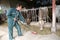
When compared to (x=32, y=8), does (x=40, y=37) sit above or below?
below

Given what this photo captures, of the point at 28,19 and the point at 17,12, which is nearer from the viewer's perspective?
the point at 17,12

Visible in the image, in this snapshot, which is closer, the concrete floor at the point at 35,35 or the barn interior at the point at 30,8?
the concrete floor at the point at 35,35

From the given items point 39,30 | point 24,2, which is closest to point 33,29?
point 39,30

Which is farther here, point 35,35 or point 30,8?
point 30,8

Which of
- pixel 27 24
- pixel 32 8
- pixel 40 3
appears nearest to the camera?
pixel 27 24

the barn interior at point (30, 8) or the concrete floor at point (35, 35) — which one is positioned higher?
the barn interior at point (30, 8)

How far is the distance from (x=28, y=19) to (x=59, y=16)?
155cm

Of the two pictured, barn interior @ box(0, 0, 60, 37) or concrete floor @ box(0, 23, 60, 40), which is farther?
barn interior @ box(0, 0, 60, 37)

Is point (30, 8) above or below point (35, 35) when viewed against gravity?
above

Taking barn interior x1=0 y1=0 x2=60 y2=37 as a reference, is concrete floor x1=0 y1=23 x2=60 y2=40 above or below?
below

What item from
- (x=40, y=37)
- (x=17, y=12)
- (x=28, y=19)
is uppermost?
(x=17, y=12)

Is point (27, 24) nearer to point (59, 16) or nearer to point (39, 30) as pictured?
point (39, 30)

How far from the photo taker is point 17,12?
20.7 ft

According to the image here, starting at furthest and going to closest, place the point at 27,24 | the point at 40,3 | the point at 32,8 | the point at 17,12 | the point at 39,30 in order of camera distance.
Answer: the point at 40,3 < the point at 32,8 < the point at 27,24 < the point at 39,30 < the point at 17,12
